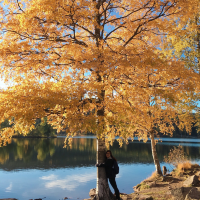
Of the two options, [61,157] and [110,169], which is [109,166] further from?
[61,157]

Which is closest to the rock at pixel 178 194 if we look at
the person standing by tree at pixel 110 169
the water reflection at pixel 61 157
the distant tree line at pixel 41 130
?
the person standing by tree at pixel 110 169

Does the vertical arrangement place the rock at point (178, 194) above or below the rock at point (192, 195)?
below

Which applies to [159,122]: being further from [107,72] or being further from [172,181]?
[107,72]

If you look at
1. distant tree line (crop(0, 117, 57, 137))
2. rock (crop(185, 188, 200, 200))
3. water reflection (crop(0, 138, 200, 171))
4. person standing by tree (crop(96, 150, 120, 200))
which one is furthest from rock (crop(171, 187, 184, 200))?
distant tree line (crop(0, 117, 57, 137))

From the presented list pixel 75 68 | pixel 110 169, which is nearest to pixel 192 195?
pixel 110 169

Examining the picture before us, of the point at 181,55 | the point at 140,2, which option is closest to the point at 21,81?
the point at 140,2

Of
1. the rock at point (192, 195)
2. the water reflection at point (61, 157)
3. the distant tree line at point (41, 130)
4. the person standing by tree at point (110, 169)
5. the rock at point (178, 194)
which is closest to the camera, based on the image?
the rock at point (192, 195)

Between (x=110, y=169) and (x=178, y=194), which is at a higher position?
(x=110, y=169)

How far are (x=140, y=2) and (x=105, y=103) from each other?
4.35 m

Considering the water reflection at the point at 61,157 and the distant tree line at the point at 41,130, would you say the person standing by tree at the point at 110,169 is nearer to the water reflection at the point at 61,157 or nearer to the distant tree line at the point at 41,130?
the water reflection at the point at 61,157

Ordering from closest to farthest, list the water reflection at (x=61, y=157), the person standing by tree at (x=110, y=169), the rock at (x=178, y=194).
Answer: the rock at (x=178, y=194), the person standing by tree at (x=110, y=169), the water reflection at (x=61, y=157)

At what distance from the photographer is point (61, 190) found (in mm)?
14031

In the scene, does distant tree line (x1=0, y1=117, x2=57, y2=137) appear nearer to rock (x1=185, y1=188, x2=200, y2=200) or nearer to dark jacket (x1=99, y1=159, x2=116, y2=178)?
dark jacket (x1=99, y1=159, x2=116, y2=178)

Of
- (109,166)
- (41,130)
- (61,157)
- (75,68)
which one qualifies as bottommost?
(61,157)
